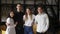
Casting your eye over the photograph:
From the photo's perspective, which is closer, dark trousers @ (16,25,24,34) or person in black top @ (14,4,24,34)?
person in black top @ (14,4,24,34)

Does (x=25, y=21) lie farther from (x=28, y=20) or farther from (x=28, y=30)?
(x=28, y=30)

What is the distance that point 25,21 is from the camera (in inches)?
246

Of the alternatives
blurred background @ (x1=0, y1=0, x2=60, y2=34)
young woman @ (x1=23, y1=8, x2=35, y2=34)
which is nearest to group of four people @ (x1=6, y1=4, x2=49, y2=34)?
young woman @ (x1=23, y1=8, x2=35, y2=34)

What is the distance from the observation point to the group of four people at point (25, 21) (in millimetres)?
6105

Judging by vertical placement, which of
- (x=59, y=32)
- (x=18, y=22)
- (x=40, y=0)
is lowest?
(x=59, y=32)

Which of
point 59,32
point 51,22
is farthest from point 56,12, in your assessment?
point 59,32

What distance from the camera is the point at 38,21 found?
614cm

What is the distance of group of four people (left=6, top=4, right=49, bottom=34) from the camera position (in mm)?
6105

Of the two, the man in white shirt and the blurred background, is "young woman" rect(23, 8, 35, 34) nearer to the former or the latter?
the man in white shirt

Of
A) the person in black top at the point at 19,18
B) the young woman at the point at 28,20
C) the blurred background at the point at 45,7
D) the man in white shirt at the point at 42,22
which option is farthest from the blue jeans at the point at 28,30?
the blurred background at the point at 45,7

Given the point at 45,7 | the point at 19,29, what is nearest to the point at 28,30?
the point at 19,29

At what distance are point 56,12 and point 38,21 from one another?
313 cm

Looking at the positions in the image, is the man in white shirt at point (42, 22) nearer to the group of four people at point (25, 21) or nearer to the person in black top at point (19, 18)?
the group of four people at point (25, 21)

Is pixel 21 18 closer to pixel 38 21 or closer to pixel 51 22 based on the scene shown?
pixel 38 21
